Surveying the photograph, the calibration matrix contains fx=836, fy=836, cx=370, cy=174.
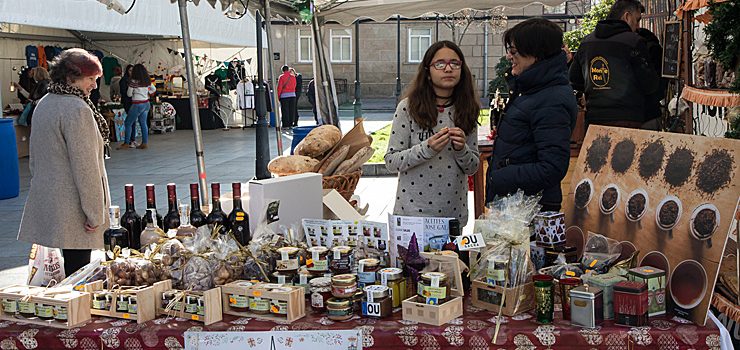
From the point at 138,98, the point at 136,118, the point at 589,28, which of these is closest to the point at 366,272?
the point at 589,28

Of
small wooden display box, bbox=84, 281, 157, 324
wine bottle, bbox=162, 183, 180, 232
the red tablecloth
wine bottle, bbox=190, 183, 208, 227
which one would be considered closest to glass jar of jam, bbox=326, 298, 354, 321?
the red tablecloth

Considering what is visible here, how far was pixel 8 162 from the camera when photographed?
10414mm

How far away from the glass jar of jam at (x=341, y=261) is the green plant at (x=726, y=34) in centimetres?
181

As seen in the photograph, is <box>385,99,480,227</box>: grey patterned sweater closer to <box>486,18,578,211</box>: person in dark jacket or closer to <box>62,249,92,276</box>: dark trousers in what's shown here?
<box>486,18,578,211</box>: person in dark jacket

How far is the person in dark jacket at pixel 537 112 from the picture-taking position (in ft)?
10.8

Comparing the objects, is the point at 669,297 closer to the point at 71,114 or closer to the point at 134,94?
the point at 71,114

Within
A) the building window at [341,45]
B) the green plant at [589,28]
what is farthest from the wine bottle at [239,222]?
the building window at [341,45]

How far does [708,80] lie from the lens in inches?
175

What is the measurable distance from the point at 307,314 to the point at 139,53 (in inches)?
692

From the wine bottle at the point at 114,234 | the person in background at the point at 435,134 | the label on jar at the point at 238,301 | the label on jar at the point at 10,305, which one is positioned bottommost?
the label on jar at the point at 10,305

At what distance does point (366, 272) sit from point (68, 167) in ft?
6.91

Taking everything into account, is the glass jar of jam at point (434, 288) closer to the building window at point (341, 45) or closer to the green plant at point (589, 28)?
the green plant at point (589, 28)

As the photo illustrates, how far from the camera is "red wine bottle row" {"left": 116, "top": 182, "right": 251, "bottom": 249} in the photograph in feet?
11.6

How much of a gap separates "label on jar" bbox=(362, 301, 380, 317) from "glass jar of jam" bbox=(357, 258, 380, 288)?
125mm
